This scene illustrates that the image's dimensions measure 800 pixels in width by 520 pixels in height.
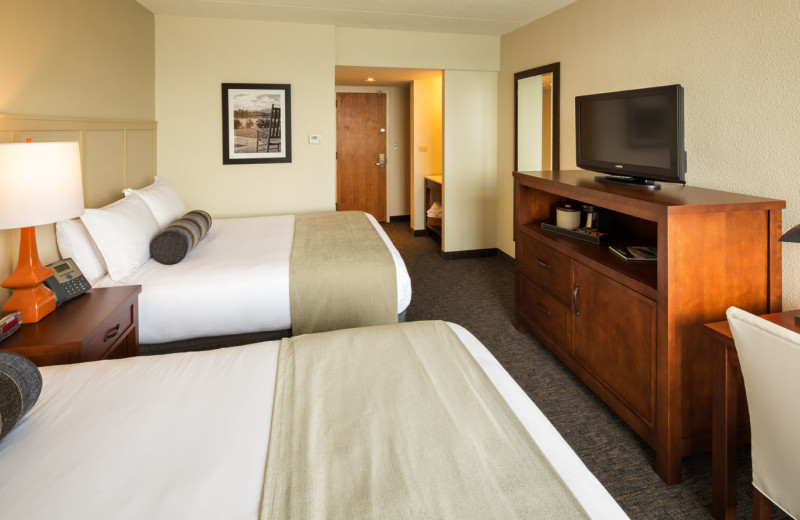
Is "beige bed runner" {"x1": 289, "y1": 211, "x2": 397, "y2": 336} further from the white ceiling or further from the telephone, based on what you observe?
the white ceiling

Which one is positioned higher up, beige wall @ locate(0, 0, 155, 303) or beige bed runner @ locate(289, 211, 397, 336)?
beige wall @ locate(0, 0, 155, 303)

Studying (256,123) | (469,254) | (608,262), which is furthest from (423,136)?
(608,262)

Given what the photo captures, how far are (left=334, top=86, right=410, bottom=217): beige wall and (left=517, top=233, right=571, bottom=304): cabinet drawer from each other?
14.7 feet

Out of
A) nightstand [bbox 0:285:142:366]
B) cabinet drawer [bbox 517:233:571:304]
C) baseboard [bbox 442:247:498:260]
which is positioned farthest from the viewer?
baseboard [bbox 442:247:498:260]

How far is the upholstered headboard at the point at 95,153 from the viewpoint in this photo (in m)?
2.18

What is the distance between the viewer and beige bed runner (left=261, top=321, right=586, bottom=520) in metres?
0.89

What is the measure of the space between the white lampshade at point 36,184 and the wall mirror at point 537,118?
3544 mm

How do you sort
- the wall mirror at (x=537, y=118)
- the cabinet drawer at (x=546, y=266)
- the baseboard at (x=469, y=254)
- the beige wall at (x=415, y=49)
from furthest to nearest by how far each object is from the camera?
the baseboard at (x=469, y=254) < the beige wall at (x=415, y=49) < the wall mirror at (x=537, y=118) < the cabinet drawer at (x=546, y=266)

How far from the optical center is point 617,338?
2.24 metres

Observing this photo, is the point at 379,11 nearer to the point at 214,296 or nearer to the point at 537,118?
the point at 537,118

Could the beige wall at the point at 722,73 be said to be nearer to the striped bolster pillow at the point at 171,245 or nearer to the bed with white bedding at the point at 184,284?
the bed with white bedding at the point at 184,284

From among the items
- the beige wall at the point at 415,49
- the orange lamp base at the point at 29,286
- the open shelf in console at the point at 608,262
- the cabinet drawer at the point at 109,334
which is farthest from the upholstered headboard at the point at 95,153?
the open shelf in console at the point at 608,262

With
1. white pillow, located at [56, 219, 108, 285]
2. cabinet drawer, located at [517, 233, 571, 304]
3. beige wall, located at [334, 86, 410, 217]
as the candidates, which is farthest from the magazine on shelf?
beige wall, located at [334, 86, 410, 217]

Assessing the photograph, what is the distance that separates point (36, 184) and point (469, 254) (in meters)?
4.38
